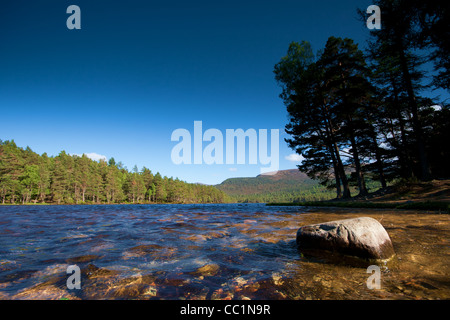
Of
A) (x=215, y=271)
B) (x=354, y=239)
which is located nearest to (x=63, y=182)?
(x=215, y=271)

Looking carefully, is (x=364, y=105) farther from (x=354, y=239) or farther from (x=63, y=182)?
(x=63, y=182)

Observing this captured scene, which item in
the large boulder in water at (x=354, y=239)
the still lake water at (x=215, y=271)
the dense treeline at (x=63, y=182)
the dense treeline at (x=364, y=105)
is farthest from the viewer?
the dense treeline at (x=63, y=182)

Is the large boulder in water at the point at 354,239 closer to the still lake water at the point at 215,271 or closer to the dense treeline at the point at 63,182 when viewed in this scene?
the still lake water at the point at 215,271

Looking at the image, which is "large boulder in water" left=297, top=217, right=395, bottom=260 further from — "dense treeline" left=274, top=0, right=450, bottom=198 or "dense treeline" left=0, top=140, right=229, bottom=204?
"dense treeline" left=0, top=140, right=229, bottom=204

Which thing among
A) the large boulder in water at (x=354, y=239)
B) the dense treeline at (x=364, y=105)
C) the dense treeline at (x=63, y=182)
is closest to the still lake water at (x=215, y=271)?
the large boulder in water at (x=354, y=239)

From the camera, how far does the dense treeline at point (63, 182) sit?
175 ft

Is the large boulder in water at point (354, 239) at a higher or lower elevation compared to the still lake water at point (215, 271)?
higher

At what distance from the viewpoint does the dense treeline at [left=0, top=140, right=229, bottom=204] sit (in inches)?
2096

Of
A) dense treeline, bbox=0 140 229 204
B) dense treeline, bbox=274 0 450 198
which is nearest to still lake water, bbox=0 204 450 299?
dense treeline, bbox=274 0 450 198

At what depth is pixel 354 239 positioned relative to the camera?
3.55 metres

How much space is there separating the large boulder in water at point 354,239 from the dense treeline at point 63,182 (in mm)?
76374

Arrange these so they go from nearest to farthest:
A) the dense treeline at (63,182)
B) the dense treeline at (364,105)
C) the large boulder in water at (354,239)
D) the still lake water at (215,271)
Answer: the still lake water at (215,271), the large boulder in water at (354,239), the dense treeline at (364,105), the dense treeline at (63,182)
